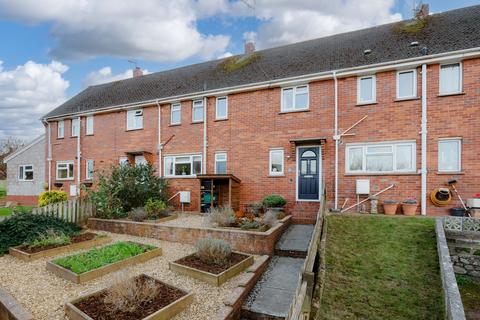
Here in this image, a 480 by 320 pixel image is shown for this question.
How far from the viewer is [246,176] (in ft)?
38.9

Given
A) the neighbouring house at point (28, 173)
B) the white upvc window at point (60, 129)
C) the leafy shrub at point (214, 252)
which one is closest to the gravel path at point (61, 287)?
A: the leafy shrub at point (214, 252)

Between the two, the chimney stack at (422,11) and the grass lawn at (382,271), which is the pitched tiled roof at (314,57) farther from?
the grass lawn at (382,271)

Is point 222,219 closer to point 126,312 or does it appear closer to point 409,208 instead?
point 126,312

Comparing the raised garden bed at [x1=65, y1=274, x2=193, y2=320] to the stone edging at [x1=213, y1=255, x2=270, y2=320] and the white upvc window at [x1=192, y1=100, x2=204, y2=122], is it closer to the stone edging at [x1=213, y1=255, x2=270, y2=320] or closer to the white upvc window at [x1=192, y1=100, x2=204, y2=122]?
the stone edging at [x1=213, y1=255, x2=270, y2=320]

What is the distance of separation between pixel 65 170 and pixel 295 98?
51.5 ft

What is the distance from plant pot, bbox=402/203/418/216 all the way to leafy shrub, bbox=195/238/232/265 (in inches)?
260

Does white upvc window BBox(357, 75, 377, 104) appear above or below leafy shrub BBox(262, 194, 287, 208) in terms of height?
above

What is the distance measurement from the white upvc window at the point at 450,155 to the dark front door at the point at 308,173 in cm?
400

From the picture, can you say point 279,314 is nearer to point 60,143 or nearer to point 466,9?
point 466,9

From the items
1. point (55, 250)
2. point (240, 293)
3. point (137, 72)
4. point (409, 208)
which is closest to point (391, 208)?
point (409, 208)

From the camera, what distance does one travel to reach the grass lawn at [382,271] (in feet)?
16.6

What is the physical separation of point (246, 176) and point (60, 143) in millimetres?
14044

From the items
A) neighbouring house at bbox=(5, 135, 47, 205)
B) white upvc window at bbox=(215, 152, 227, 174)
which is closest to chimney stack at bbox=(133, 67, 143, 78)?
neighbouring house at bbox=(5, 135, 47, 205)

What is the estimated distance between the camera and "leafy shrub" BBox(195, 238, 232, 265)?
589cm
